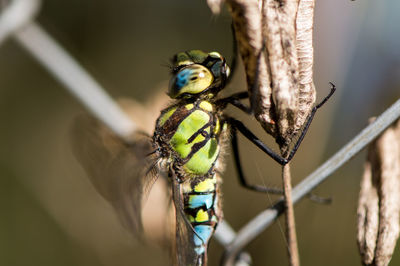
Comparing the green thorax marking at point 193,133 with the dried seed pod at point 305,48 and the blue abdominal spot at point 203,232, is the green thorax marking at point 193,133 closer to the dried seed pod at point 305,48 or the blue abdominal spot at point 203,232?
the blue abdominal spot at point 203,232

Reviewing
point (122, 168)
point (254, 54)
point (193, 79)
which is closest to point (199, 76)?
point (193, 79)

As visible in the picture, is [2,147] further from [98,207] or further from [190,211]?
[190,211]

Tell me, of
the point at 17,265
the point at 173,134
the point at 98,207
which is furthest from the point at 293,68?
the point at 17,265

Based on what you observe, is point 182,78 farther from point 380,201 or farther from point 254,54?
point 380,201

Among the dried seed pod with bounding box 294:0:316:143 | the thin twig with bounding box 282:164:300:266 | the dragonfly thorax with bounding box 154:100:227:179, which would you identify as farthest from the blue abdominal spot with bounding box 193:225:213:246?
the dried seed pod with bounding box 294:0:316:143

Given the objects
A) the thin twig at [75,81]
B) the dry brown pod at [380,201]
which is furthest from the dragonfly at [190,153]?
the dry brown pod at [380,201]

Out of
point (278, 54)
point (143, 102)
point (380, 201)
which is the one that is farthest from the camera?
point (143, 102)

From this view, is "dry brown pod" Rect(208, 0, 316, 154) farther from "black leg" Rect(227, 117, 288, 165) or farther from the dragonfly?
"black leg" Rect(227, 117, 288, 165)

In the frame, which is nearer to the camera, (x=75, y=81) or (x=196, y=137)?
(x=196, y=137)
